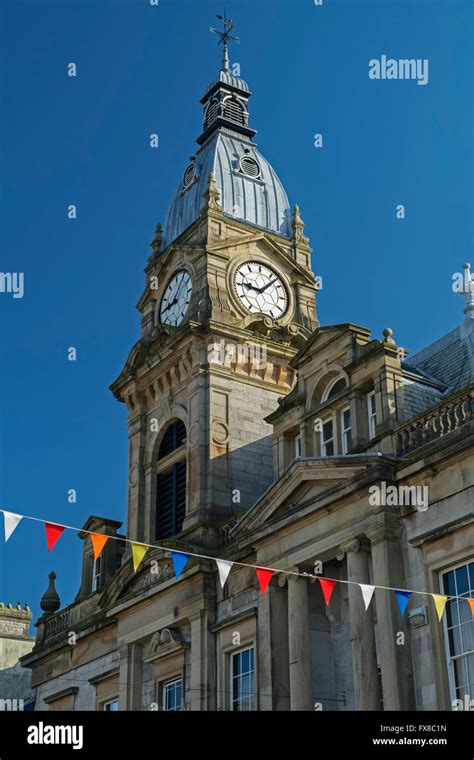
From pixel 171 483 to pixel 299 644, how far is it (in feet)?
35.6

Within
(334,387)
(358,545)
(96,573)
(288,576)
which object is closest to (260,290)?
(334,387)

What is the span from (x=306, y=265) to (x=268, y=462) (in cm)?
838

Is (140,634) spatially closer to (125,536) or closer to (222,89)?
(125,536)

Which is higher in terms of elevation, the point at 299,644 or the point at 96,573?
the point at 96,573

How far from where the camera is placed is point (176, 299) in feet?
131

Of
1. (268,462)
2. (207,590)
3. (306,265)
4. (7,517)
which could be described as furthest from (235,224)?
(7,517)

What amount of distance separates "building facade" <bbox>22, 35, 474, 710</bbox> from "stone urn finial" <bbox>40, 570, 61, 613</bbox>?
2.74 ft

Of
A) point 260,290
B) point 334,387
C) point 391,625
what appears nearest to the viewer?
point 391,625

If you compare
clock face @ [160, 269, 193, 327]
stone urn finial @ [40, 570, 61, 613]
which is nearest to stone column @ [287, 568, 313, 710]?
clock face @ [160, 269, 193, 327]

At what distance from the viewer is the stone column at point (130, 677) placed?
109ft

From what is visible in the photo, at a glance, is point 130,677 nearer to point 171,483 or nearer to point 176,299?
point 171,483

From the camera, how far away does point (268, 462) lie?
119 ft

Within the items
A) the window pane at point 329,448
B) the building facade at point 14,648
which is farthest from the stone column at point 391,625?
the building facade at point 14,648

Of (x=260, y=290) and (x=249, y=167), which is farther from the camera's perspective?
(x=249, y=167)
